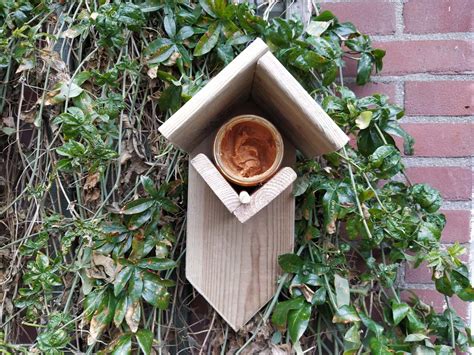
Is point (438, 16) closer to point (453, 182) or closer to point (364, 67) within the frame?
point (364, 67)

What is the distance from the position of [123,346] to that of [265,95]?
506mm

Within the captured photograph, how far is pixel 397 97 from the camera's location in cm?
105

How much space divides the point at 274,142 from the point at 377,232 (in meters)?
0.24

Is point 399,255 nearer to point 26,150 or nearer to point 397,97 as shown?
point 397,97

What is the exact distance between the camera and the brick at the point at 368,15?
1056 millimetres

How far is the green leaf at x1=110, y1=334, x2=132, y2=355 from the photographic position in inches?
Answer: 34.4

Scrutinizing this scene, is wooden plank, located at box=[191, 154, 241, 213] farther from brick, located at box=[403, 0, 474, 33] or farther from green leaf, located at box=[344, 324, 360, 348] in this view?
brick, located at box=[403, 0, 474, 33]

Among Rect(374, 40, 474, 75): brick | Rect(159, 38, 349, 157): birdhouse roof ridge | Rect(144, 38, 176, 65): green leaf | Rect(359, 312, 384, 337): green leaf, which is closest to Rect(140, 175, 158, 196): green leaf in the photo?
Rect(159, 38, 349, 157): birdhouse roof ridge

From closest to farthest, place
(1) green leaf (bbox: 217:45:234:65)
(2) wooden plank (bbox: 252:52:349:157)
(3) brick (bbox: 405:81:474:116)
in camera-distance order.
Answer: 1. (2) wooden plank (bbox: 252:52:349:157)
2. (1) green leaf (bbox: 217:45:234:65)
3. (3) brick (bbox: 405:81:474:116)

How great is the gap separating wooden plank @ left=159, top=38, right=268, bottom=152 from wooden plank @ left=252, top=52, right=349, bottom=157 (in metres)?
0.02

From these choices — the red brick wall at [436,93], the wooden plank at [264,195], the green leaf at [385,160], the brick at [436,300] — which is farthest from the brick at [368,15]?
→ the brick at [436,300]

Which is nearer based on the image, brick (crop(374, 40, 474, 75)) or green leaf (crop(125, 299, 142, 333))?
green leaf (crop(125, 299, 142, 333))

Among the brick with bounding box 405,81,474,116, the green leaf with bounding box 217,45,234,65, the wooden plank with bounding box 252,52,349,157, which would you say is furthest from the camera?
the brick with bounding box 405,81,474,116

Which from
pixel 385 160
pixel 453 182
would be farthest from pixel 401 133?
pixel 453 182
